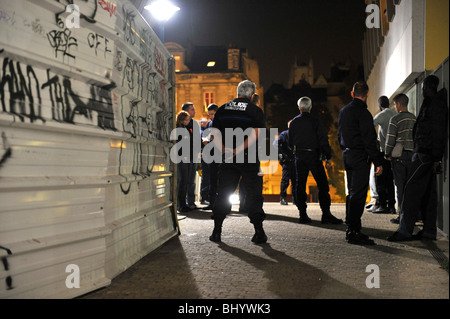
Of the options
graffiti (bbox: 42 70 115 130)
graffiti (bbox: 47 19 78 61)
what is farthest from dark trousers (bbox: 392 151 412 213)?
graffiti (bbox: 47 19 78 61)

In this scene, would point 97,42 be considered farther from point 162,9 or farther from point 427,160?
point 427,160

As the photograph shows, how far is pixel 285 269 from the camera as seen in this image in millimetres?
4762

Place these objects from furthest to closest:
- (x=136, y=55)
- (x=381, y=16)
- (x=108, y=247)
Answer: (x=381, y=16), (x=136, y=55), (x=108, y=247)

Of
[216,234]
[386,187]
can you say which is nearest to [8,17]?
[216,234]

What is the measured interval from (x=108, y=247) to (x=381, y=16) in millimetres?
15001

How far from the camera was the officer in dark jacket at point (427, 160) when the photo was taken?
5.63 meters

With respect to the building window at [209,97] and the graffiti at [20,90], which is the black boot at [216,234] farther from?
the building window at [209,97]

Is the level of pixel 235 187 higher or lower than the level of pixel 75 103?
lower

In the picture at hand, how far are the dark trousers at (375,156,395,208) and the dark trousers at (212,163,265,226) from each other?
13.6ft

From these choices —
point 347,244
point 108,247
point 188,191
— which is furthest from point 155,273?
point 188,191

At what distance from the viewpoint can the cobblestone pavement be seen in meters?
3.90

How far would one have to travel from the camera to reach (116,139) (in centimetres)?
461

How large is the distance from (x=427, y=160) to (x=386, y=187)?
432cm
